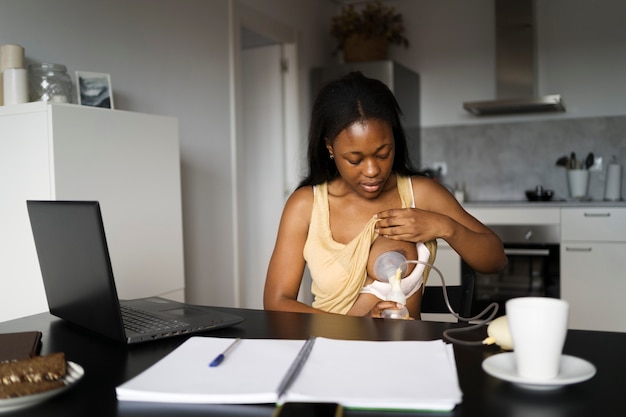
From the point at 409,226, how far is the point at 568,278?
2691 mm

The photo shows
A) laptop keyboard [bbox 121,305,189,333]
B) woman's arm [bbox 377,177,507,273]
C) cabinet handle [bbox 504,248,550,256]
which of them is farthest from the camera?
cabinet handle [bbox 504,248,550,256]

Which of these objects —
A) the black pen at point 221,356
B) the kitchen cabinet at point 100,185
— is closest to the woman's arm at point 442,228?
the black pen at point 221,356

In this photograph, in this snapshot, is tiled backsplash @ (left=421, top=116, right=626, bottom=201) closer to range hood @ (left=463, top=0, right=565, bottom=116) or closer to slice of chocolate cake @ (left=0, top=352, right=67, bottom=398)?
range hood @ (left=463, top=0, right=565, bottom=116)

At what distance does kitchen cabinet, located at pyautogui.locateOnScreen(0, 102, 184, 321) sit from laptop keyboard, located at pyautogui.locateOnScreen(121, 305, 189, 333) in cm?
82

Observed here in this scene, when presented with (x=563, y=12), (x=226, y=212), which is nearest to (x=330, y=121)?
(x=226, y=212)

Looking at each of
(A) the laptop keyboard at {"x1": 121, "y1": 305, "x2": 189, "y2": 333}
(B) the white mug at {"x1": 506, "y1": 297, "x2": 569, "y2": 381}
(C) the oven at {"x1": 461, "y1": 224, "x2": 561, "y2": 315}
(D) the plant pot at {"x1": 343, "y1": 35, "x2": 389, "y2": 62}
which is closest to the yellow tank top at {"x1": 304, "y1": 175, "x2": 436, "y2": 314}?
(A) the laptop keyboard at {"x1": 121, "y1": 305, "x2": 189, "y2": 333}

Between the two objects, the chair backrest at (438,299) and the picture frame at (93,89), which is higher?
the picture frame at (93,89)

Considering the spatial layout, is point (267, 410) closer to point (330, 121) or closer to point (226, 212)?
point (330, 121)

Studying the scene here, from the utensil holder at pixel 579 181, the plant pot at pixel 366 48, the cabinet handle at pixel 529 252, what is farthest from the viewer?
the plant pot at pixel 366 48

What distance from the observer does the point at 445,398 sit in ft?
2.42

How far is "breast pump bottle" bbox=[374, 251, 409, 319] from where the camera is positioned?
123cm

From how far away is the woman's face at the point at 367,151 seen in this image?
1570 millimetres

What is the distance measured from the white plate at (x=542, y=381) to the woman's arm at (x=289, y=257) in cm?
79

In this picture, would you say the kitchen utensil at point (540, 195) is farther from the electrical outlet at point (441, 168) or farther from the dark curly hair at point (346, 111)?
the dark curly hair at point (346, 111)
